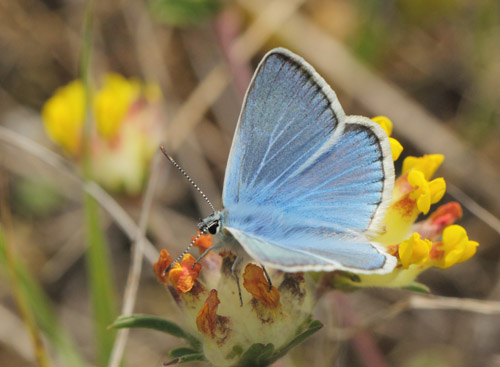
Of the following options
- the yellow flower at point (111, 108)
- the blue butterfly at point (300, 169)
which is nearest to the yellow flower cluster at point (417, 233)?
the blue butterfly at point (300, 169)

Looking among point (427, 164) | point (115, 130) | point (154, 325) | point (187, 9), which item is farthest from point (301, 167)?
point (187, 9)

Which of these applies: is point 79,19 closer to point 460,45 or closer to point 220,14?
point 220,14

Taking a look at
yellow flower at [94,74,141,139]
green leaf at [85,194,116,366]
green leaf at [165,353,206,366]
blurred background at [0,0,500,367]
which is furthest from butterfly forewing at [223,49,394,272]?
yellow flower at [94,74,141,139]

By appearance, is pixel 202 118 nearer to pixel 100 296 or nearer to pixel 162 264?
pixel 100 296

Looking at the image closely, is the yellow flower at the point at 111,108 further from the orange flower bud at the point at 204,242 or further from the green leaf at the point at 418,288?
the green leaf at the point at 418,288

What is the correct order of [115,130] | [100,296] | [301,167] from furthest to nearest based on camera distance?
[115,130] → [100,296] → [301,167]

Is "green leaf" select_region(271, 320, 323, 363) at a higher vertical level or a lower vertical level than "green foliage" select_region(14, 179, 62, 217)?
lower

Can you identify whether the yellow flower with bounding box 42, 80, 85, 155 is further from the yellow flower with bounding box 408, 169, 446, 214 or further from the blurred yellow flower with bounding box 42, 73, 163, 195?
the yellow flower with bounding box 408, 169, 446, 214
